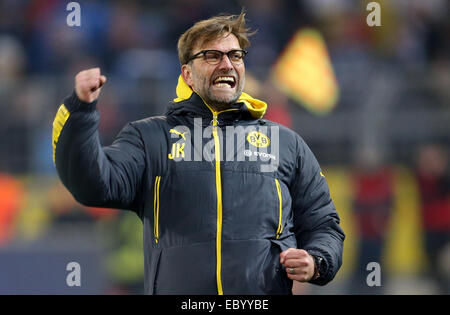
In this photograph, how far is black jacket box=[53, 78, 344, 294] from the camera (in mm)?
4238

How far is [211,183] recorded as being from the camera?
14.2 ft

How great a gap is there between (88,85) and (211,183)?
785 mm

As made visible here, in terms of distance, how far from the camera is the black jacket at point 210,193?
13.9 ft

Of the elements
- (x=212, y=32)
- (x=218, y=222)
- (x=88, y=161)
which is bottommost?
(x=218, y=222)

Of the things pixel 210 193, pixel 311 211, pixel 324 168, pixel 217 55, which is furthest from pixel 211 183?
pixel 324 168

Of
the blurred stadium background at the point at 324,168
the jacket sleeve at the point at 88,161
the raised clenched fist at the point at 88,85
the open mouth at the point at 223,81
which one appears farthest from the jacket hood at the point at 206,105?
the blurred stadium background at the point at 324,168

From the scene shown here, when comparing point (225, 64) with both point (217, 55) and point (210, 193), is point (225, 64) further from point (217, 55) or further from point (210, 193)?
point (210, 193)

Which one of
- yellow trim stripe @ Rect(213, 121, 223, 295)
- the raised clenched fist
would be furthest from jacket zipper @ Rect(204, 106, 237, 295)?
the raised clenched fist

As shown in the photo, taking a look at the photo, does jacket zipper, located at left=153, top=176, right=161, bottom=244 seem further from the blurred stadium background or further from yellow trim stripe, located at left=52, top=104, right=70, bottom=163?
the blurred stadium background

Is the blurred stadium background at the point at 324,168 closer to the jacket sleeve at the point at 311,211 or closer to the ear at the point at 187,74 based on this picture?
the ear at the point at 187,74

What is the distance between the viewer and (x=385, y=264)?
36.4 ft

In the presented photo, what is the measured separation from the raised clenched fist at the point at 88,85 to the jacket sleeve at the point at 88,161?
3 cm

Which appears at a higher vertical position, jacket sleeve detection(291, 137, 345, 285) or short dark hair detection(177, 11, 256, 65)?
short dark hair detection(177, 11, 256, 65)
